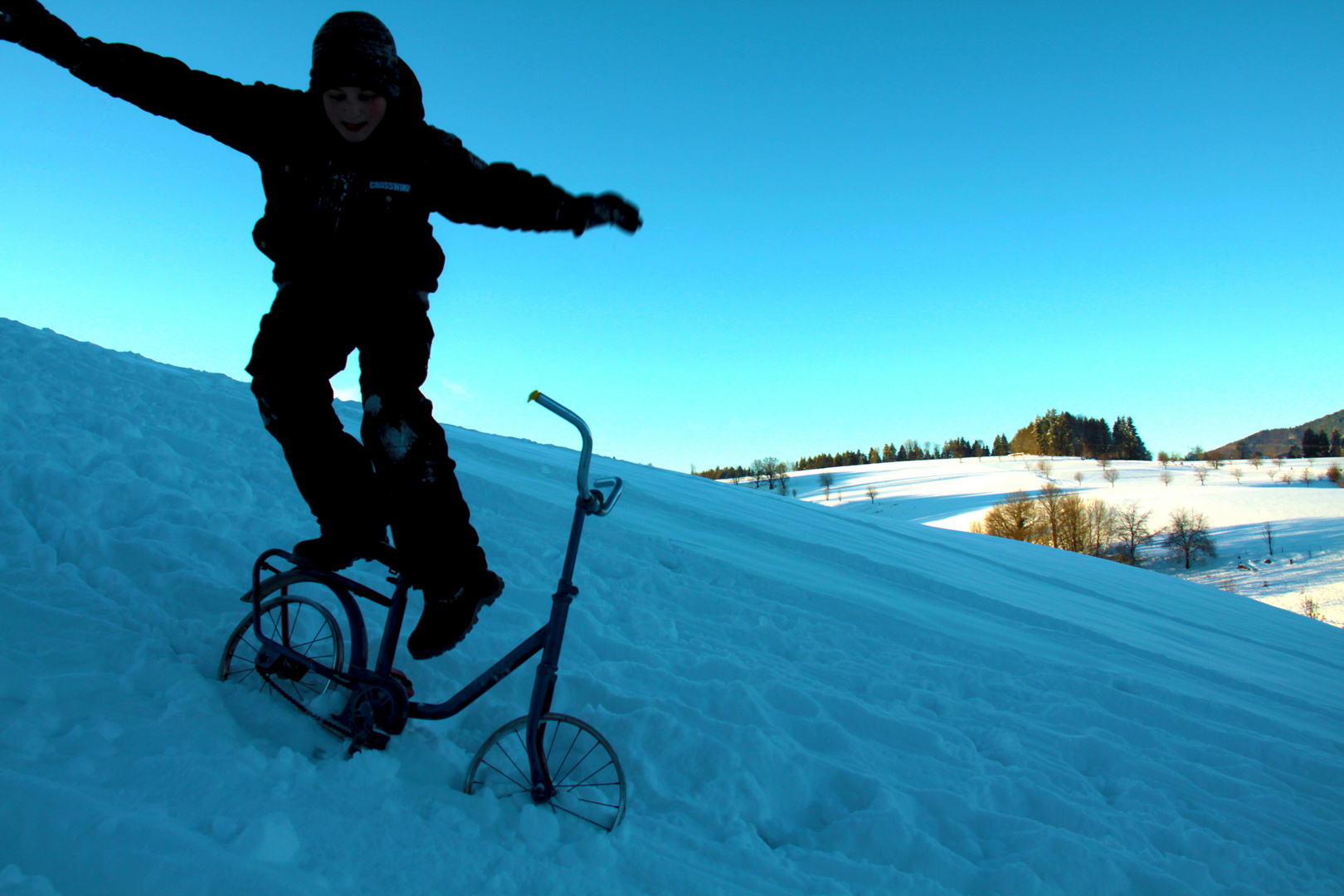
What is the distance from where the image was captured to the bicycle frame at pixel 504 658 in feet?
6.65

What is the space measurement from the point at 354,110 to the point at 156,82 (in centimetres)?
62

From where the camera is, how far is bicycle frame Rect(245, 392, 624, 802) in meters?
2.03

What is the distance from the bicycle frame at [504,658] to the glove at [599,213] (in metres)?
0.71

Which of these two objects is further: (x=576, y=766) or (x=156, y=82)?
(x=576, y=766)

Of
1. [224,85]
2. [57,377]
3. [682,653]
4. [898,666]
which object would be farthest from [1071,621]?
[57,377]

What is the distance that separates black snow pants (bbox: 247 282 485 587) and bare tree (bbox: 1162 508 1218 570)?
63.8 metres

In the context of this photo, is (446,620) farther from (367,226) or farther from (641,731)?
(367,226)

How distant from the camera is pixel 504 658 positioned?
7.47 ft

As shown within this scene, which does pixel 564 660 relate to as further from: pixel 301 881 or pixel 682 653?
Answer: pixel 301 881

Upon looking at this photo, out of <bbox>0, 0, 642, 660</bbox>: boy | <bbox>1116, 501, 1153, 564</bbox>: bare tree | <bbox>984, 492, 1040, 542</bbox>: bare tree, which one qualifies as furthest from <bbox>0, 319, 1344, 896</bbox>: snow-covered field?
<bbox>1116, 501, 1153, 564</bbox>: bare tree

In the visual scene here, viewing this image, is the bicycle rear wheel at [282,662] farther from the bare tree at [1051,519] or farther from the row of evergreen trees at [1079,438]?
the row of evergreen trees at [1079,438]

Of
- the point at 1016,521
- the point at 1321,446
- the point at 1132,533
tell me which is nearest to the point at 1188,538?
the point at 1132,533

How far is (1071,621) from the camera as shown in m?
5.84

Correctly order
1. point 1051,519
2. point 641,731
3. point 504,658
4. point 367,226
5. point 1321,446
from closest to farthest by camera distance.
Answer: point 367,226 < point 504,658 < point 641,731 < point 1051,519 < point 1321,446
